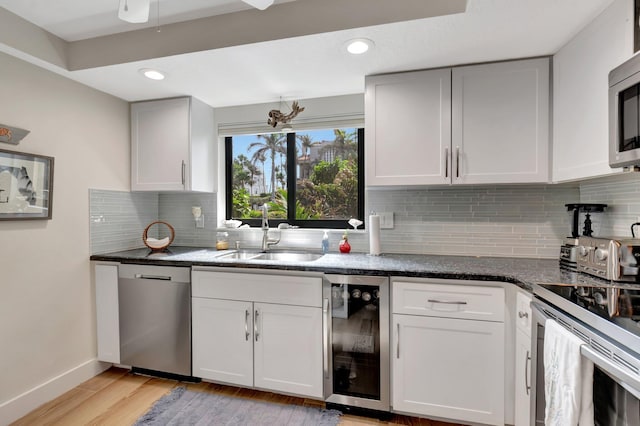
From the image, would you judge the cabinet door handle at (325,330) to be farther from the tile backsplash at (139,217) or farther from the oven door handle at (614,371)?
the tile backsplash at (139,217)

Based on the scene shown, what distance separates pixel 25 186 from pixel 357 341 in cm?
221

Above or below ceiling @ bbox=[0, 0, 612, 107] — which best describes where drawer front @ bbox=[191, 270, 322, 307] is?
below

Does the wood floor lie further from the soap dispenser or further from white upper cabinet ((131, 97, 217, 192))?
white upper cabinet ((131, 97, 217, 192))

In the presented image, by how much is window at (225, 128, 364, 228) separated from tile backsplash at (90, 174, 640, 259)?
0.22 meters

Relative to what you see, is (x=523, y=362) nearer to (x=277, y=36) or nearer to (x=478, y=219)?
(x=478, y=219)

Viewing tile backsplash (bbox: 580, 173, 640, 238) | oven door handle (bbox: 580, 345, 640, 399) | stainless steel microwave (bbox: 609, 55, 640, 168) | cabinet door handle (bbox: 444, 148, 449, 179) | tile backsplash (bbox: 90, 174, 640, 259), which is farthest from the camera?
tile backsplash (bbox: 90, 174, 640, 259)

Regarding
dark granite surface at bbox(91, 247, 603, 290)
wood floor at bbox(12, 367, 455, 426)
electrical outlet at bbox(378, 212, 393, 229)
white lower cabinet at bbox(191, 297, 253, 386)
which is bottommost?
wood floor at bbox(12, 367, 455, 426)

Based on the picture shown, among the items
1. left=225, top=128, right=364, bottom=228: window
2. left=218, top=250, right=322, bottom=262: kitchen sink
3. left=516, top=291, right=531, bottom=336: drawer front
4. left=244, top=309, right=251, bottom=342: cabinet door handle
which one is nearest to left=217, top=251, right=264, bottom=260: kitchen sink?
left=218, top=250, right=322, bottom=262: kitchen sink

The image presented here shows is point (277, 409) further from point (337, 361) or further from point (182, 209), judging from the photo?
point (182, 209)

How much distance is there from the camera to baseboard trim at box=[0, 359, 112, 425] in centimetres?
181

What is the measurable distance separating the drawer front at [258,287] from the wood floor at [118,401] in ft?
2.20

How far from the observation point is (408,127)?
6.62 feet

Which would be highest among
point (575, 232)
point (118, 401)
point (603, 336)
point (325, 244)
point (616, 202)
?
point (616, 202)

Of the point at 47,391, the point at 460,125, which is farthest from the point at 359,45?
the point at 47,391
